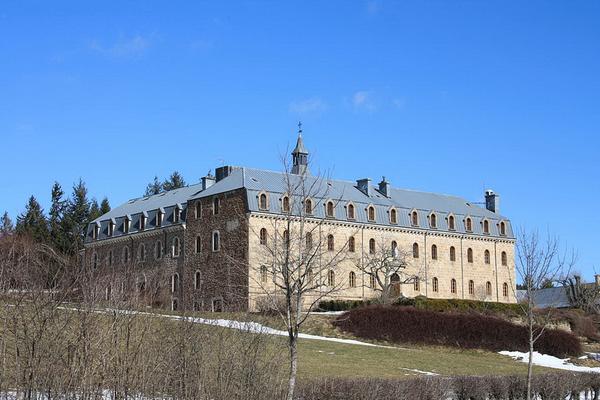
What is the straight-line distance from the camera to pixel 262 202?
59406 millimetres

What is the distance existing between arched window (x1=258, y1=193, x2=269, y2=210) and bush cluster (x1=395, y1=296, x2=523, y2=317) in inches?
449

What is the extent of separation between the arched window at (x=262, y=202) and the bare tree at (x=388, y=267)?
26.2 feet

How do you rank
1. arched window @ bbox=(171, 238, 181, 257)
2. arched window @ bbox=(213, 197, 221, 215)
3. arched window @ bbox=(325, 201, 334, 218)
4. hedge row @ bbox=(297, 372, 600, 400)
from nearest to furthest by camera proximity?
hedge row @ bbox=(297, 372, 600, 400) → arched window @ bbox=(325, 201, 334, 218) → arched window @ bbox=(213, 197, 221, 215) → arched window @ bbox=(171, 238, 181, 257)

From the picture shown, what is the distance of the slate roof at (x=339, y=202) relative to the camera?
2397 inches

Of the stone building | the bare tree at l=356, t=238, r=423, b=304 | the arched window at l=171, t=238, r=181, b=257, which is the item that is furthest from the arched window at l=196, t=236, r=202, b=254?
the bare tree at l=356, t=238, r=423, b=304

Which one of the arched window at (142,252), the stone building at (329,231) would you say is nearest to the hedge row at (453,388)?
the stone building at (329,231)

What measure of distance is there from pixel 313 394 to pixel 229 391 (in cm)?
239

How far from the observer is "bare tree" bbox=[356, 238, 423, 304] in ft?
204

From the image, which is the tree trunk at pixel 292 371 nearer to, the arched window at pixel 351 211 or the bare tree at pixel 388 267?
the bare tree at pixel 388 267

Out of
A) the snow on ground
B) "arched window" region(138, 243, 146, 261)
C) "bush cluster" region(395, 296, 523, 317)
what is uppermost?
"arched window" region(138, 243, 146, 261)

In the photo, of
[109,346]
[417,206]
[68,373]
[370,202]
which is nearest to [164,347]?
[109,346]

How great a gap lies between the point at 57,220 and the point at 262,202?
35.2 metres

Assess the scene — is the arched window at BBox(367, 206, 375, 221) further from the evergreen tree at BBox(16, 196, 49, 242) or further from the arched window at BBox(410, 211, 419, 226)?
the evergreen tree at BBox(16, 196, 49, 242)

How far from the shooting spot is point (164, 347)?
16.9m
